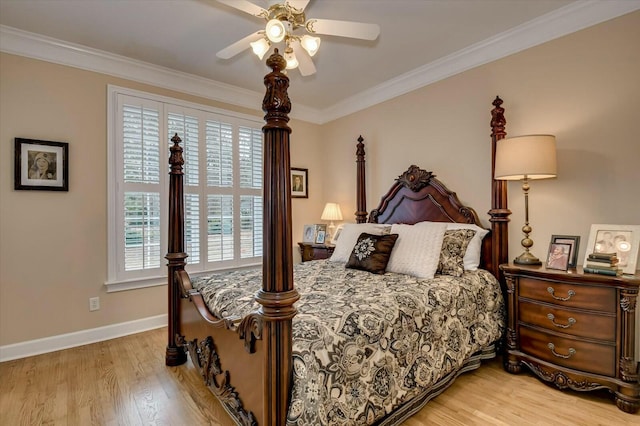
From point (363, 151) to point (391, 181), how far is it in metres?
0.53

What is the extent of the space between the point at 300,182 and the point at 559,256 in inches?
125

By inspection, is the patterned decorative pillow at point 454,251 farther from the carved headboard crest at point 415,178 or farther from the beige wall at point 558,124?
the carved headboard crest at point 415,178

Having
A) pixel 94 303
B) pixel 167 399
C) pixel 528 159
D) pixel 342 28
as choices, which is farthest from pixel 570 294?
pixel 94 303

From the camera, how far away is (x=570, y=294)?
2076 millimetres

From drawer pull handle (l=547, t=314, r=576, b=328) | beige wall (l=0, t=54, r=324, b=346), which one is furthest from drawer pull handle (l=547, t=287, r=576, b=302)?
beige wall (l=0, t=54, r=324, b=346)

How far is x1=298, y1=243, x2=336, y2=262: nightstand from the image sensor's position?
3.84m

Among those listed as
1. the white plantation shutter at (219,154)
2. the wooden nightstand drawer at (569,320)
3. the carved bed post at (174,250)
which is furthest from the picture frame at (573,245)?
the white plantation shutter at (219,154)

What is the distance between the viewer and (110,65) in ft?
10.2

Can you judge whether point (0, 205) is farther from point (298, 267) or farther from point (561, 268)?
point (561, 268)

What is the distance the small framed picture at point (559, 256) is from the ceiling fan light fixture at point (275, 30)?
237 centimetres

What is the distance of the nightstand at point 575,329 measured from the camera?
1878mm

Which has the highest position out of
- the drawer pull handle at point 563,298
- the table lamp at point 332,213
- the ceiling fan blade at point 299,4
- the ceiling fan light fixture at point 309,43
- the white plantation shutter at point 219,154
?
the ceiling fan blade at point 299,4

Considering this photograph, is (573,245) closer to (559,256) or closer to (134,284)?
(559,256)

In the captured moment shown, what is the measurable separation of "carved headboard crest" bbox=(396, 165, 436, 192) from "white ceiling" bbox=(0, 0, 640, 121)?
968 mm
